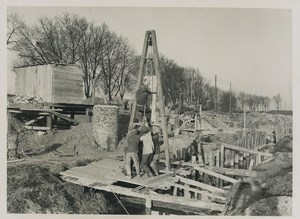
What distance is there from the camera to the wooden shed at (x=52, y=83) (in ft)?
37.7

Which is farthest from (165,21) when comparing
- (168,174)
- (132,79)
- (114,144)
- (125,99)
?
(125,99)

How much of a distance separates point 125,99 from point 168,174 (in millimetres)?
8641

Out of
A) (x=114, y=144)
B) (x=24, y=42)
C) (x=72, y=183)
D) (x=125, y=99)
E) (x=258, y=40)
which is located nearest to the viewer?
(x=258, y=40)

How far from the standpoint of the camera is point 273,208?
20.4 feet

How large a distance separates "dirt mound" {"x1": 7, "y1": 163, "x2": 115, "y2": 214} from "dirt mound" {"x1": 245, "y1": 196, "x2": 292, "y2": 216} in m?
2.94

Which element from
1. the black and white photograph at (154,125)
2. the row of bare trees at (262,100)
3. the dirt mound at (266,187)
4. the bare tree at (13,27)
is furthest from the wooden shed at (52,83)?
the dirt mound at (266,187)

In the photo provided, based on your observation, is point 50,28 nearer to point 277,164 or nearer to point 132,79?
point 132,79

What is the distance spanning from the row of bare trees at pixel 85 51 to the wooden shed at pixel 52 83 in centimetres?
43

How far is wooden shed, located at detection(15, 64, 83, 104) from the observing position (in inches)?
453

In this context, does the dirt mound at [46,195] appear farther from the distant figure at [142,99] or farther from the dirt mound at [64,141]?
the distant figure at [142,99]

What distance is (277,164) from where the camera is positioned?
303 inches

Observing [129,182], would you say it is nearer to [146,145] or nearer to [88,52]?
[146,145]

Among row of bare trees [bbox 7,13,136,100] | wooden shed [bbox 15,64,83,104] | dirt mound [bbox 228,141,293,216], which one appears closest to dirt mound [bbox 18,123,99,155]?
wooden shed [bbox 15,64,83,104]

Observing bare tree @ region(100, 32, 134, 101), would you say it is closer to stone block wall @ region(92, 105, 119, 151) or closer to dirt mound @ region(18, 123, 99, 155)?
stone block wall @ region(92, 105, 119, 151)
